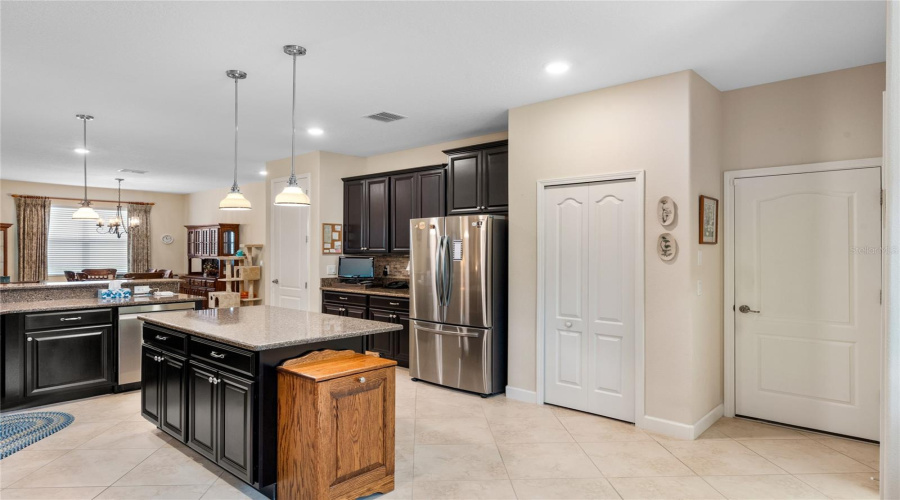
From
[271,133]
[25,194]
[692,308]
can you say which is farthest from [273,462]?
[25,194]

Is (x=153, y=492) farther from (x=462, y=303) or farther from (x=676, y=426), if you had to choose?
(x=676, y=426)

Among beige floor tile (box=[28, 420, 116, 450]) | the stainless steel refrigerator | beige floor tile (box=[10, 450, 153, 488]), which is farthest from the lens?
the stainless steel refrigerator

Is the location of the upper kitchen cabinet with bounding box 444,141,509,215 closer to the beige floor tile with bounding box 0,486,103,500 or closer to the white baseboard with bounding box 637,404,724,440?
the white baseboard with bounding box 637,404,724,440

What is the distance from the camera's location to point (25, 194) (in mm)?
9242

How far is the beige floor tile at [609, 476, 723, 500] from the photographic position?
8.71 ft

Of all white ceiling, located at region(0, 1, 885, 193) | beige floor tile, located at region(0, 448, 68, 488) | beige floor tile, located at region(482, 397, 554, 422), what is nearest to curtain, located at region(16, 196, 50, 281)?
white ceiling, located at region(0, 1, 885, 193)

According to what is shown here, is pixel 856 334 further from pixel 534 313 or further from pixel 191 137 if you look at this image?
pixel 191 137

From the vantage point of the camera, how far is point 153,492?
2.66 m

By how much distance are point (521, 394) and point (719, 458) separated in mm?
1637

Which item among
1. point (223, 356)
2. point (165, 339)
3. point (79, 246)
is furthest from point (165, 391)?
point (79, 246)

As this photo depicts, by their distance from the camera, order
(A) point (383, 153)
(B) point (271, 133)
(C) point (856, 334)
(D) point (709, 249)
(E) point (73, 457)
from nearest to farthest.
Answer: (E) point (73, 457)
(C) point (856, 334)
(D) point (709, 249)
(B) point (271, 133)
(A) point (383, 153)

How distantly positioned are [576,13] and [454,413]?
3.03 meters

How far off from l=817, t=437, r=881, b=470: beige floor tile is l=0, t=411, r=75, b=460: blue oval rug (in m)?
5.41

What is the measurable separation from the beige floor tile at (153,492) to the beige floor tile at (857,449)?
3.97 metres
